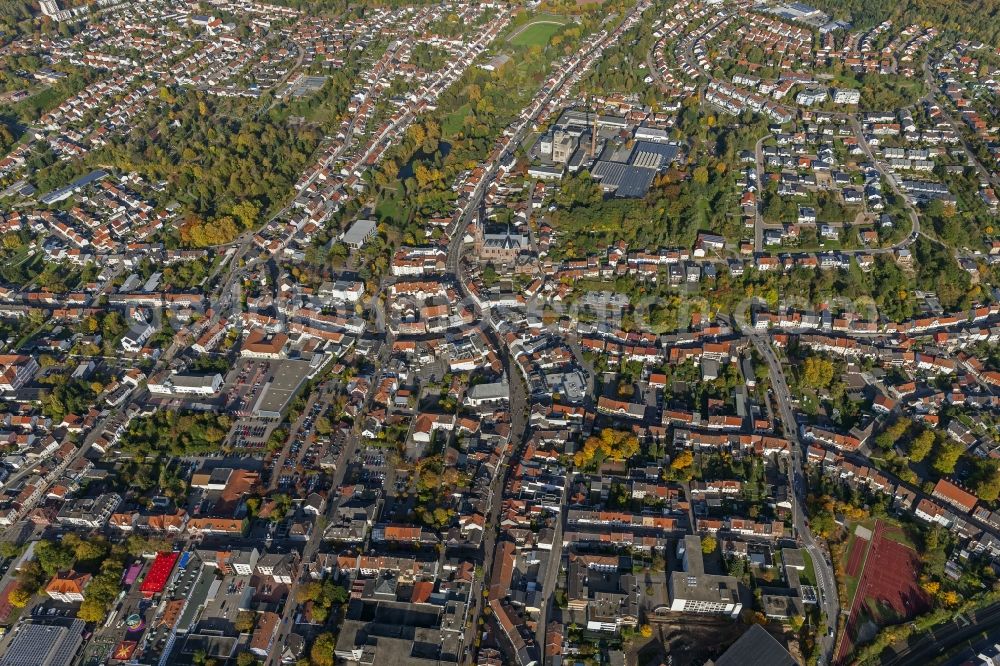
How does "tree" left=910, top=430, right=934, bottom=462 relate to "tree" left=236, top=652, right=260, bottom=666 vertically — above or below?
above

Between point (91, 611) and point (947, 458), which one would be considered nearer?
point (91, 611)

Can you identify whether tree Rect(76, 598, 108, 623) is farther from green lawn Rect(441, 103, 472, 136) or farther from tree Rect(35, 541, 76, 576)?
green lawn Rect(441, 103, 472, 136)

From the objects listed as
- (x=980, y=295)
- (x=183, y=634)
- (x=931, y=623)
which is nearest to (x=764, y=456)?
(x=931, y=623)

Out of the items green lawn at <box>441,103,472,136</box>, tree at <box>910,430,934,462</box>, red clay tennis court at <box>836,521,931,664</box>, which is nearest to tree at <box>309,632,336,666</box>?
red clay tennis court at <box>836,521,931,664</box>

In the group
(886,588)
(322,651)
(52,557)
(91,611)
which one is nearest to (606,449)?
(886,588)

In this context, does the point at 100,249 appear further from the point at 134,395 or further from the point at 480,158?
the point at 480,158

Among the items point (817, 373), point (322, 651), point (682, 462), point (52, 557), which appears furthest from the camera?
point (817, 373)

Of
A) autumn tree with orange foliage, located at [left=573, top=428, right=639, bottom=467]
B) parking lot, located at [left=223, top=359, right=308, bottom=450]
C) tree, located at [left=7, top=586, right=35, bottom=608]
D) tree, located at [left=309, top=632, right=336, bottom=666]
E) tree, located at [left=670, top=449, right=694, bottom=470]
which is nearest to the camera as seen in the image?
tree, located at [left=309, top=632, right=336, bottom=666]

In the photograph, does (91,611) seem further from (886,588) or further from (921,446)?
(921,446)

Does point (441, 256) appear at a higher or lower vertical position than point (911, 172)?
lower
